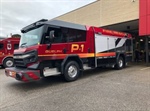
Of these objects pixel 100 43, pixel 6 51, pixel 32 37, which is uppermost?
pixel 32 37

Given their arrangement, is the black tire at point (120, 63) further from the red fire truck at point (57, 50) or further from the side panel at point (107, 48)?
the red fire truck at point (57, 50)

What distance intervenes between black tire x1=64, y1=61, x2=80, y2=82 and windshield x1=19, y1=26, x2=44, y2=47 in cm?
177

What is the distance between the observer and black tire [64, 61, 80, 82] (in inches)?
296

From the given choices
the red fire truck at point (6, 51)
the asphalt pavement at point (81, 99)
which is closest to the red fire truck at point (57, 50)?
the asphalt pavement at point (81, 99)

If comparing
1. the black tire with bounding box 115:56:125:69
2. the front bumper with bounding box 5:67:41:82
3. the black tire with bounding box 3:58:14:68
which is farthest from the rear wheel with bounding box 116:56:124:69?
the black tire with bounding box 3:58:14:68

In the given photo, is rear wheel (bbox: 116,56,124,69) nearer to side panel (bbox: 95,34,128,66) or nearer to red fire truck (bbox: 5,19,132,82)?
side panel (bbox: 95,34,128,66)

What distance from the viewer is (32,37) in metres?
7.13

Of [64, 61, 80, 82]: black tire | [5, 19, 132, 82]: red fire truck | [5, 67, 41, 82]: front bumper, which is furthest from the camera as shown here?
[64, 61, 80, 82]: black tire

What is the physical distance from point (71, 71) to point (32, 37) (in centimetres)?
231

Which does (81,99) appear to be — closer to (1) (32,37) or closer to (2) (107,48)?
(1) (32,37)

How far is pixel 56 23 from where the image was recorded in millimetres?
7340

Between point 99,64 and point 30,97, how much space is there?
518 centimetres

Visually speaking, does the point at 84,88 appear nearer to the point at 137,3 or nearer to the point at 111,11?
the point at 137,3

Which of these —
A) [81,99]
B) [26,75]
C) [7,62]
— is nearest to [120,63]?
[81,99]
